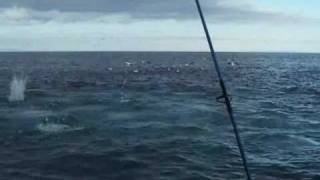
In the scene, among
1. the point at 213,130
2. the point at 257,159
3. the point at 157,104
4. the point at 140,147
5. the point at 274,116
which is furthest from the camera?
the point at 157,104

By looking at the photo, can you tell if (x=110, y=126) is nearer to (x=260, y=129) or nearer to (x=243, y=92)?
(x=260, y=129)

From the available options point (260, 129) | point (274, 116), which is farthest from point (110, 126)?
point (274, 116)

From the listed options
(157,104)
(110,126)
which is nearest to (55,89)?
(157,104)

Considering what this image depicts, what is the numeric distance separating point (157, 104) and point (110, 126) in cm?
964

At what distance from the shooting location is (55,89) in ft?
156

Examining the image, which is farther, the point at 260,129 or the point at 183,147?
the point at 260,129

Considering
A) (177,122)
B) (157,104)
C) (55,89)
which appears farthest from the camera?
(55,89)

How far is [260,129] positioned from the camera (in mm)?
26438

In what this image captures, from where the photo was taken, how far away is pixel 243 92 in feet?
157

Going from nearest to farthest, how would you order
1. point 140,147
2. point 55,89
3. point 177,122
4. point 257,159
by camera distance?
1. point 257,159
2. point 140,147
3. point 177,122
4. point 55,89

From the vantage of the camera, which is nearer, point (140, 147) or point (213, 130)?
point (140, 147)

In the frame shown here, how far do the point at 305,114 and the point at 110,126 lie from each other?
13242mm

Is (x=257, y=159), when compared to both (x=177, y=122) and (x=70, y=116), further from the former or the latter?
(x=70, y=116)

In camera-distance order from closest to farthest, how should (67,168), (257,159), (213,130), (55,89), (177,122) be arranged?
(67,168), (257,159), (213,130), (177,122), (55,89)
